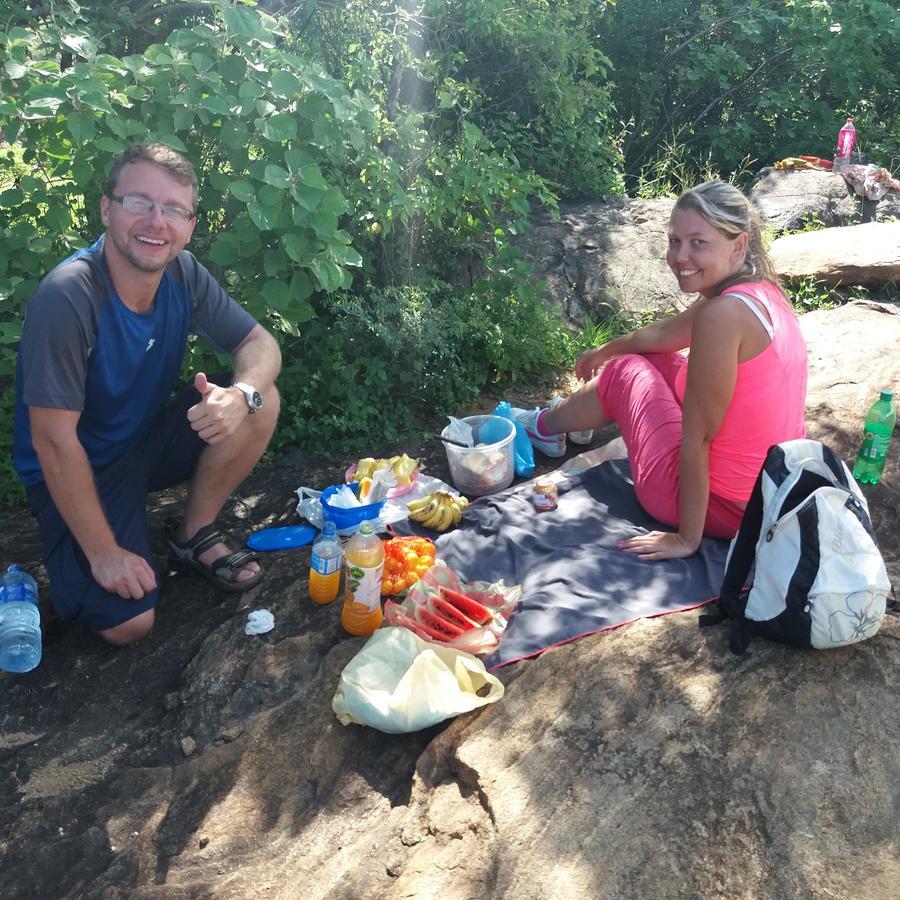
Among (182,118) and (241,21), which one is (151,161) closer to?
(182,118)

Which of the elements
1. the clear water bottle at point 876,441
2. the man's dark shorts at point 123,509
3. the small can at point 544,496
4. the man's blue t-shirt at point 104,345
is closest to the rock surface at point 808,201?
the clear water bottle at point 876,441

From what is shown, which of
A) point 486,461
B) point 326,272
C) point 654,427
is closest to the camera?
point 654,427

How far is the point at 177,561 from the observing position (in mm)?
3764

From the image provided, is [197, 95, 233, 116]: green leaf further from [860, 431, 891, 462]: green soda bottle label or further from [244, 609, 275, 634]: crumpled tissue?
[860, 431, 891, 462]: green soda bottle label

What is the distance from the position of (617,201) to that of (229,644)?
18.4 ft

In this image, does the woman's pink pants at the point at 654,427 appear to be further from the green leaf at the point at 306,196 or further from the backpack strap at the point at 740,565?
the green leaf at the point at 306,196

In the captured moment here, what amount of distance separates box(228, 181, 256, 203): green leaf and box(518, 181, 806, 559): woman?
1.84 m

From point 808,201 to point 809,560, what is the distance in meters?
5.98

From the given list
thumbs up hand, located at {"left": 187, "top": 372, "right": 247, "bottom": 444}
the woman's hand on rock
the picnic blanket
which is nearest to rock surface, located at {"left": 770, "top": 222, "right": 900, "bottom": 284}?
the picnic blanket

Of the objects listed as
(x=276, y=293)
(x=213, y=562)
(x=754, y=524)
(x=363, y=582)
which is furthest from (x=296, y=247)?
(x=754, y=524)

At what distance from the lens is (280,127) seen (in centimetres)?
371

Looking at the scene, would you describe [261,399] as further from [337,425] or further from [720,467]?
[720,467]

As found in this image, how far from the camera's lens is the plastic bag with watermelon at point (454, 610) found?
3062 millimetres

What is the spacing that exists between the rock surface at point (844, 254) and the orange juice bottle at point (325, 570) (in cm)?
478
